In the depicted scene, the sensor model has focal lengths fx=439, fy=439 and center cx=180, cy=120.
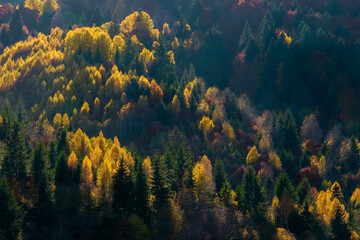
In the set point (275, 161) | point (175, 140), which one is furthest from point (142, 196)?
point (275, 161)

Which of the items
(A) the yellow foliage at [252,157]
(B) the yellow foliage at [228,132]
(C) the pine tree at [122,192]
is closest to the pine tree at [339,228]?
(C) the pine tree at [122,192]

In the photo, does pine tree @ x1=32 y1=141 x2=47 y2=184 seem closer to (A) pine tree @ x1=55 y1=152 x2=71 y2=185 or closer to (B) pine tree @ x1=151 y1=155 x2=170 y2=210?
(A) pine tree @ x1=55 y1=152 x2=71 y2=185

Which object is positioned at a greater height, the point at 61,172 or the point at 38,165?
the point at 38,165

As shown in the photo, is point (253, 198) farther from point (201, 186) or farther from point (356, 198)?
point (356, 198)

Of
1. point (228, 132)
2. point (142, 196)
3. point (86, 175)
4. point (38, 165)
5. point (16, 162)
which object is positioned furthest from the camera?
point (228, 132)

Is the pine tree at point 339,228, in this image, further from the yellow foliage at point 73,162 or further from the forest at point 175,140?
the yellow foliage at point 73,162

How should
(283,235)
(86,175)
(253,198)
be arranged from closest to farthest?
1. (283,235)
2. (86,175)
3. (253,198)

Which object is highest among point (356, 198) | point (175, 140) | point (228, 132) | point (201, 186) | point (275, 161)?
point (228, 132)

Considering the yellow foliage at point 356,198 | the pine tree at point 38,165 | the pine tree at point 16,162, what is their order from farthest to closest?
the yellow foliage at point 356,198 → the pine tree at point 16,162 → the pine tree at point 38,165
